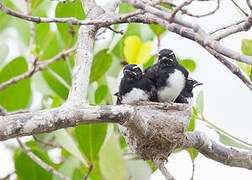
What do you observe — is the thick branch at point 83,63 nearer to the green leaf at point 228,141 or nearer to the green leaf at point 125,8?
the green leaf at point 125,8

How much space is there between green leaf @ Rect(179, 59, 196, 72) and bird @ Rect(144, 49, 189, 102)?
0.20 meters

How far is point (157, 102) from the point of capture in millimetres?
3977

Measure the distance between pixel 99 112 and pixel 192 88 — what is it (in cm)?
207

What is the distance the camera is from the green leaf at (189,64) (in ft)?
13.8

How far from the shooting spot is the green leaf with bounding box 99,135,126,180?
327 cm

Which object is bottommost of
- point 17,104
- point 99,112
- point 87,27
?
point 17,104

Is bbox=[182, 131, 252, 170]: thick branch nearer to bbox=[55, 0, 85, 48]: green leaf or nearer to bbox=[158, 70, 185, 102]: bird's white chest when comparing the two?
bbox=[158, 70, 185, 102]: bird's white chest

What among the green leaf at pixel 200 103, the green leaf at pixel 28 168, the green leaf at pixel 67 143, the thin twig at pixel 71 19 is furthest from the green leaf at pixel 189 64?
the green leaf at pixel 28 168

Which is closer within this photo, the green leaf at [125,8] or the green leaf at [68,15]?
the green leaf at [68,15]

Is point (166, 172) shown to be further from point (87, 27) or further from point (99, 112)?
point (87, 27)

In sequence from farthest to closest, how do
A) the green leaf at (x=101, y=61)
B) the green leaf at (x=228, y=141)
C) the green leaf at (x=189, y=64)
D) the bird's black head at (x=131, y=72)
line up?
the green leaf at (x=189, y=64) < the bird's black head at (x=131, y=72) < the green leaf at (x=101, y=61) < the green leaf at (x=228, y=141)

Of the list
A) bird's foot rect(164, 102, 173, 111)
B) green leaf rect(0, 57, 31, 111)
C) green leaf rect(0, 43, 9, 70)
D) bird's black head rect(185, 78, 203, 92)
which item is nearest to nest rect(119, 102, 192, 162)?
bird's foot rect(164, 102, 173, 111)

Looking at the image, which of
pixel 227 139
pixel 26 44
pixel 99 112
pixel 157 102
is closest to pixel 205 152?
pixel 227 139

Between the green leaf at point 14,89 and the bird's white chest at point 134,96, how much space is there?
903 mm
